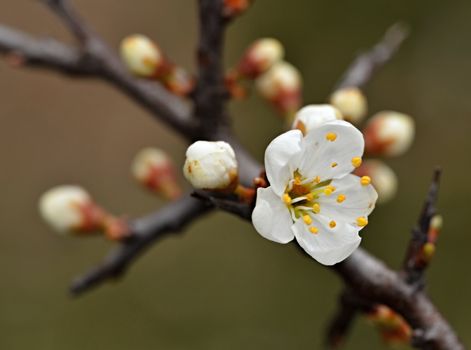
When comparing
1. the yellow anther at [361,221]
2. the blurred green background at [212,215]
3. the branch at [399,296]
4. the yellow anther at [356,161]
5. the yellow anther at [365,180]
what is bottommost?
the blurred green background at [212,215]

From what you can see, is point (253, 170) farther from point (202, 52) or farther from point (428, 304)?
point (428, 304)

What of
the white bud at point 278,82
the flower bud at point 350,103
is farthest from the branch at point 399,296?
the white bud at point 278,82

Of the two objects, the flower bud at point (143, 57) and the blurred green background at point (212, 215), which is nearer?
the flower bud at point (143, 57)

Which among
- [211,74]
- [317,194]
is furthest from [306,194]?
[211,74]

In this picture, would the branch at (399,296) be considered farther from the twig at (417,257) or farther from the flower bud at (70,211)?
the flower bud at (70,211)

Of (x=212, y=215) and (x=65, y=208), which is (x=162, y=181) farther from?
(x=212, y=215)

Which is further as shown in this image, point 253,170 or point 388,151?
point 388,151

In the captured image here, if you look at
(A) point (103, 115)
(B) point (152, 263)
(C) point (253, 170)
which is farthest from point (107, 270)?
(A) point (103, 115)
